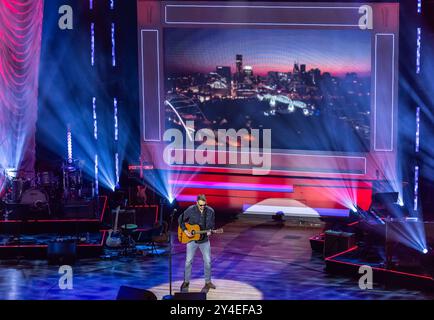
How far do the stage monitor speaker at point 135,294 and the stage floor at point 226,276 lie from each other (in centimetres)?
235

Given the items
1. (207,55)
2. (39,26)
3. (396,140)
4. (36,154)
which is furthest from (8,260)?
(396,140)

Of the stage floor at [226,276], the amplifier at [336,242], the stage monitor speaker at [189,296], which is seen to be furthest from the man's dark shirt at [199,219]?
the amplifier at [336,242]

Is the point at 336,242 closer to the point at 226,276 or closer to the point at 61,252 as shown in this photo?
the point at 226,276

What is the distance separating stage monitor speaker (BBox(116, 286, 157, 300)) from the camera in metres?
8.23

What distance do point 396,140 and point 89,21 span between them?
565 centimetres

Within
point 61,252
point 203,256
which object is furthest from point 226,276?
point 61,252

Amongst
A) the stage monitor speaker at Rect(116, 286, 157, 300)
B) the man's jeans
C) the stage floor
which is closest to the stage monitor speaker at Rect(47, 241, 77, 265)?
the stage floor

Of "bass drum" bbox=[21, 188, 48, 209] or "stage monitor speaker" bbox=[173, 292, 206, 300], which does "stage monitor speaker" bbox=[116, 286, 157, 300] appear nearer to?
"stage monitor speaker" bbox=[173, 292, 206, 300]

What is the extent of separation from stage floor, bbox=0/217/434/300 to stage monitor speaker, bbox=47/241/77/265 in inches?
4.9

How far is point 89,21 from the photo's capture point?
14.8m
